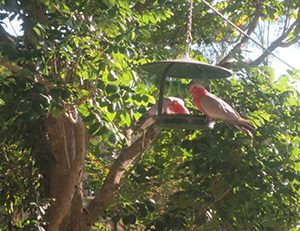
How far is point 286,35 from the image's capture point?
490cm

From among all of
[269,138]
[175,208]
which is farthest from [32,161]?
[269,138]

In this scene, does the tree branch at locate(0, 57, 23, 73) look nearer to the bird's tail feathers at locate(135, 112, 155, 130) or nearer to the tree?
the tree

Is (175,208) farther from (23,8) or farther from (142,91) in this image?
(23,8)

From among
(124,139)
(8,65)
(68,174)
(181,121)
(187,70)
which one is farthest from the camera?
(68,174)

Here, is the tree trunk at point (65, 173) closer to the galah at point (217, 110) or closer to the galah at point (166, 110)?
the galah at point (166, 110)

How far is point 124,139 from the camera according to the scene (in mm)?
3227

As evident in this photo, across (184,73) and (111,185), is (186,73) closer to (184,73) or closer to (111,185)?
(184,73)

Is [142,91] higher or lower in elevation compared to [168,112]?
higher

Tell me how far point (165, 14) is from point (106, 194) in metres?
1.52

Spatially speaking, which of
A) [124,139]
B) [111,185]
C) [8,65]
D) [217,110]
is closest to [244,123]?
[217,110]

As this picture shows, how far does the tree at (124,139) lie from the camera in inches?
115

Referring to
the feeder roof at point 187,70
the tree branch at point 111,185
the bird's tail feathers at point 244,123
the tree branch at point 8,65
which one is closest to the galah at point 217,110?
the bird's tail feathers at point 244,123

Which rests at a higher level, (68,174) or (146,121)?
(68,174)

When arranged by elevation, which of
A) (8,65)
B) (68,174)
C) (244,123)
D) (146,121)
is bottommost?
(244,123)
